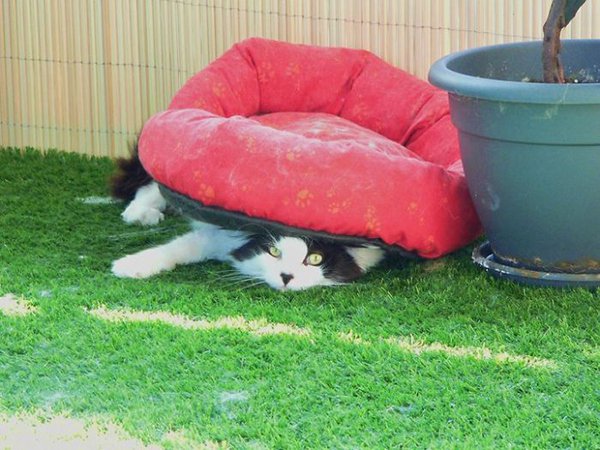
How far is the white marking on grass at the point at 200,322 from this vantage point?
225 cm

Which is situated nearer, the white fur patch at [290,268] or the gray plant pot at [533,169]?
the gray plant pot at [533,169]

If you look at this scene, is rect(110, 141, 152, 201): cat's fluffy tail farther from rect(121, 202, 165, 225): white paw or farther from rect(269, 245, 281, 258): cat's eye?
rect(269, 245, 281, 258): cat's eye

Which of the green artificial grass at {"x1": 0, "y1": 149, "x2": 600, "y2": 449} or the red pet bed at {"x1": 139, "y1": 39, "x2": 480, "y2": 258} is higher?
the red pet bed at {"x1": 139, "y1": 39, "x2": 480, "y2": 258}

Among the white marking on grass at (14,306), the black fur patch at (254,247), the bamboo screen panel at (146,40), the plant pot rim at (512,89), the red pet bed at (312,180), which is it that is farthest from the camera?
the bamboo screen panel at (146,40)

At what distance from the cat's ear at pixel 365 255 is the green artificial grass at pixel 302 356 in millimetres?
38

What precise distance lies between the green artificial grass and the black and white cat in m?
0.04

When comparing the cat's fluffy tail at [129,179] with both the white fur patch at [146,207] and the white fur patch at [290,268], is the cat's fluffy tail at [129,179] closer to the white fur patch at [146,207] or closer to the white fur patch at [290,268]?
the white fur patch at [146,207]

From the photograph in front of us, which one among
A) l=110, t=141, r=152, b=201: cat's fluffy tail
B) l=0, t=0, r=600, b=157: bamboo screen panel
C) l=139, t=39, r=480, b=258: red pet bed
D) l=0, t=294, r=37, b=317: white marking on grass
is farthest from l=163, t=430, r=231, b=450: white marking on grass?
l=0, t=0, r=600, b=157: bamboo screen panel

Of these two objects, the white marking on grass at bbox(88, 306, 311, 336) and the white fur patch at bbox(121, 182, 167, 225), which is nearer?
the white marking on grass at bbox(88, 306, 311, 336)

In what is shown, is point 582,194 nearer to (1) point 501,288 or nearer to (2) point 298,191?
(1) point 501,288

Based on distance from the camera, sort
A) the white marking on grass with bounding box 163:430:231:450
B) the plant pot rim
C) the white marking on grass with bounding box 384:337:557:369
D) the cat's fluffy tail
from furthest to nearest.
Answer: the cat's fluffy tail → the plant pot rim → the white marking on grass with bounding box 384:337:557:369 → the white marking on grass with bounding box 163:430:231:450

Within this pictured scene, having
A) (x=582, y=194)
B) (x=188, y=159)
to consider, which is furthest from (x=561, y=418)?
(x=188, y=159)

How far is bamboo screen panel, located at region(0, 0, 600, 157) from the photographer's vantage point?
3.28 metres

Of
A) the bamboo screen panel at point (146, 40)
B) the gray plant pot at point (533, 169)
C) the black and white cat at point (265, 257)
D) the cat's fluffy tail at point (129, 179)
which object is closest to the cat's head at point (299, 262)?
the black and white cat at point (265, 257)
